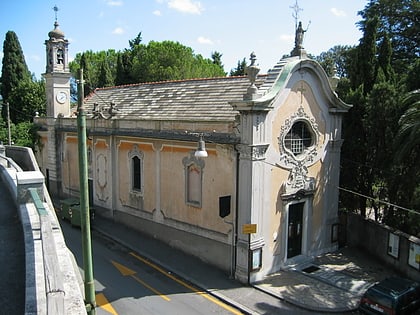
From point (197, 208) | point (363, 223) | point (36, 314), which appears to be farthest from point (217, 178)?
point (36, 314)

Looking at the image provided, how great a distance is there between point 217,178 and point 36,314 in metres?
11.6

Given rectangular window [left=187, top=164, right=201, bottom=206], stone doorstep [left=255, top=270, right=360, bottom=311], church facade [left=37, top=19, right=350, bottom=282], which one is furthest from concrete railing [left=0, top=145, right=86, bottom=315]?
stone doorstep [left=255, top=270, right=360, bottom=311]

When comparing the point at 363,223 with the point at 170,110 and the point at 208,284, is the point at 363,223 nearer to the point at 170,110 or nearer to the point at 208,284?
the point at 208,284


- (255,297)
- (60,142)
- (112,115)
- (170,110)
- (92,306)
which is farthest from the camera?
(60,142)

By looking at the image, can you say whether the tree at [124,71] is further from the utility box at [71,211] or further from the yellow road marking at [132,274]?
the yellow road marking at [132,274]

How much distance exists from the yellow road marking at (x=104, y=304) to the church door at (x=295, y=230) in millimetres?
7616

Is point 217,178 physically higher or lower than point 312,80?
lower

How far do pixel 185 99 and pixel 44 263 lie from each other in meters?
14.7

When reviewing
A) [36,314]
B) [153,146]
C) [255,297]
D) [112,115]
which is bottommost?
[255,297]

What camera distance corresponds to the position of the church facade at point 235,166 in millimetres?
15086

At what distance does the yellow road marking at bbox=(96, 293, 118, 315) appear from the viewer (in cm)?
1317

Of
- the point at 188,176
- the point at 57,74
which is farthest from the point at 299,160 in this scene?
the point at 57,74

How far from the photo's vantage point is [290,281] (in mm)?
15383

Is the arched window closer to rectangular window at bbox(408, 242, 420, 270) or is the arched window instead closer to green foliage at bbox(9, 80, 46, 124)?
rectangular window at bbox(408, 242, 420, 270)
